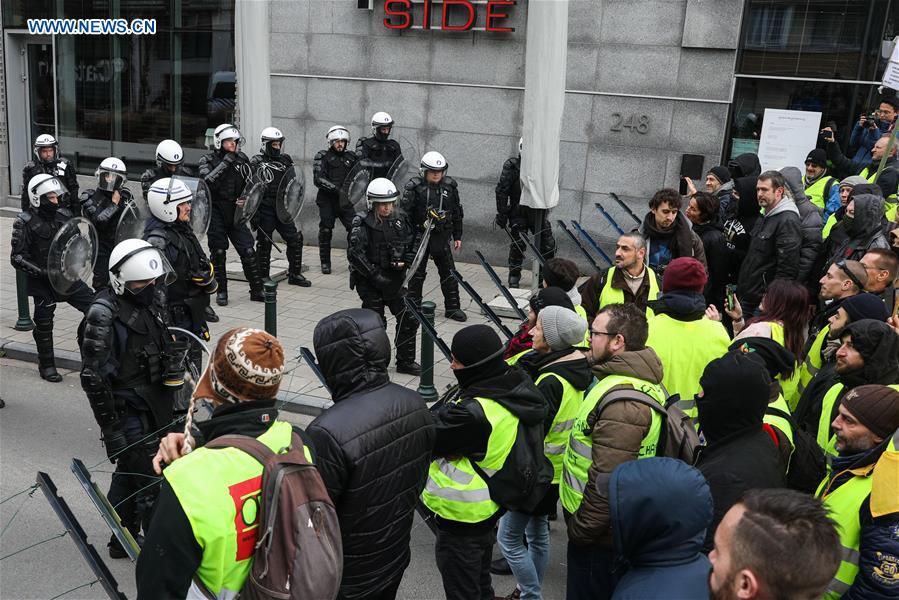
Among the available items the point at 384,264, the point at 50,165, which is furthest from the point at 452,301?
the point at 50,165

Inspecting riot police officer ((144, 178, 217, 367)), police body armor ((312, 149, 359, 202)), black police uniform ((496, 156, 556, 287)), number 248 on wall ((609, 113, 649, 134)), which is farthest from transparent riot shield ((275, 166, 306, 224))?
number 248 on wall ((609, 113, 649, 134))

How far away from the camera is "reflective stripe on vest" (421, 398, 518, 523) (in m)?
3.62

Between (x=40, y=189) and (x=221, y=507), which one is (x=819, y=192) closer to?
(x=40, y=189)

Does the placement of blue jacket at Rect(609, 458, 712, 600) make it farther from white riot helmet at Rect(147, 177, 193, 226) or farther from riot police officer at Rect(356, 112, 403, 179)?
riot police officer at Rect(356, 112, 403, 179)

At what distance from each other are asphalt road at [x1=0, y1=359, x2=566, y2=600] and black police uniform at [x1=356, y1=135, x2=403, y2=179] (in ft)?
15.8

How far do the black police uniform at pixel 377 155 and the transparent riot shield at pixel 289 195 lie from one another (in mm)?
936

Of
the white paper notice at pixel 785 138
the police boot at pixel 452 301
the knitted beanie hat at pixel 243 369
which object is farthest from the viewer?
the white paper notice at pixel 785 138

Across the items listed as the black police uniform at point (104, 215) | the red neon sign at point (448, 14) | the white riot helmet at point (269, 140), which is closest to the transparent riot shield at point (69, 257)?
the black police uniform at point (104, 215)

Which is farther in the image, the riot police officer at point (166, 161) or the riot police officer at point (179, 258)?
the riot police officer at point (166, 161)

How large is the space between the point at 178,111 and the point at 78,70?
2572 millimetres

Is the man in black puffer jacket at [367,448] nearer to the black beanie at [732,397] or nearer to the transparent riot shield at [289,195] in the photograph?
the black beanie at [732,397]

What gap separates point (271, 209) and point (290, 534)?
8.76 m

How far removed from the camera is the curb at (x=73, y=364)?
7.45 metres

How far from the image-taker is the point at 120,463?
16.5ft
